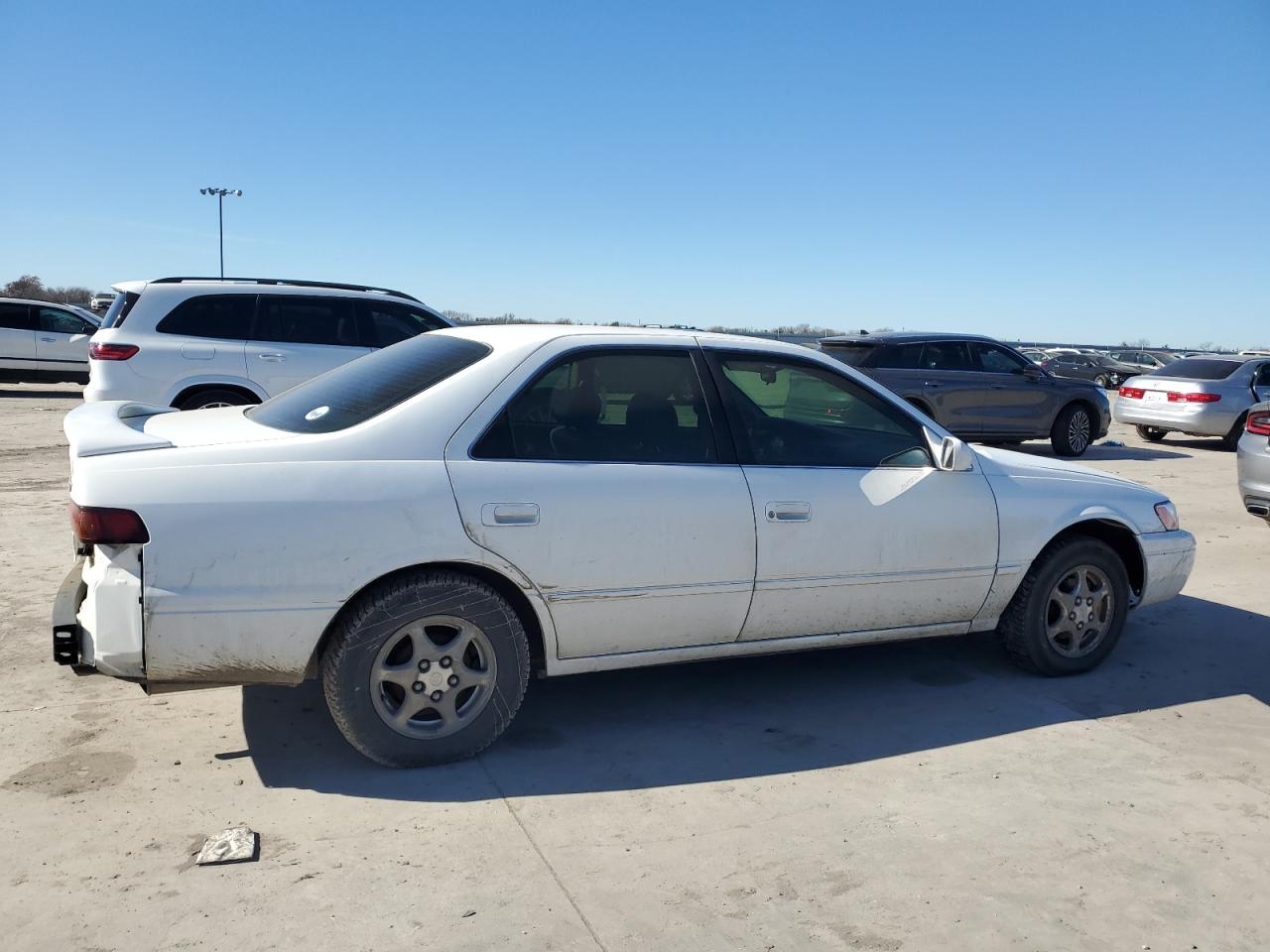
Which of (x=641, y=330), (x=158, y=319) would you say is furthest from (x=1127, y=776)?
(x=158, y=319)

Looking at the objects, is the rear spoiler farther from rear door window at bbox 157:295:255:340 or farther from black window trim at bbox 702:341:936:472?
rear door window at bbox 157:295:255:340

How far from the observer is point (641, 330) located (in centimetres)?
455

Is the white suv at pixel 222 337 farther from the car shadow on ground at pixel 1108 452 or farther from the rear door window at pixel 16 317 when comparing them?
the rear door window at pixel 16 317

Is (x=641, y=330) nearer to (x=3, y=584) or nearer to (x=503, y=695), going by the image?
(x=503, y=695)

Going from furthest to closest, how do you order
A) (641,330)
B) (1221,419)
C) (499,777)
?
(1221,419)
(641,330)
(499,777)

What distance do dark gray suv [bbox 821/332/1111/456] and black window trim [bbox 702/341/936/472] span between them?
883 cm

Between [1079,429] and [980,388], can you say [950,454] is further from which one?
[1079,429]

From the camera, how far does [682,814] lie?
142 inches

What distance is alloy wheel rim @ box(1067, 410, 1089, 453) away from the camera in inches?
572

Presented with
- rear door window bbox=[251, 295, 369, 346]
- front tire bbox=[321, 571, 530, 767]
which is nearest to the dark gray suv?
rear door window bbox=[251, 295, 369, 346]

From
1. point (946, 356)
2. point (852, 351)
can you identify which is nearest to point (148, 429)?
point (852, 351)

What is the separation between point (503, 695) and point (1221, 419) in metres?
15.3

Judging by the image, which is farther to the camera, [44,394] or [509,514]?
[44,394]

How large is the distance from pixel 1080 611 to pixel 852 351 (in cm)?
888
